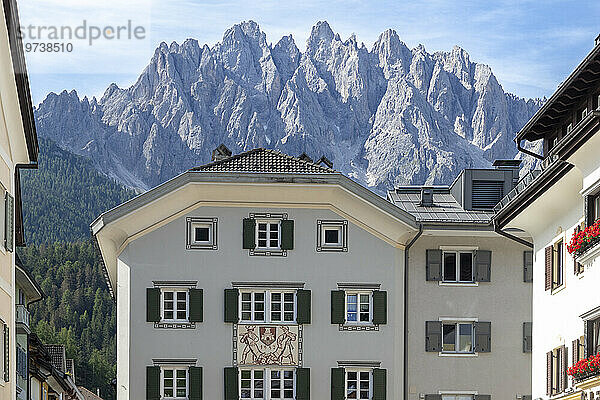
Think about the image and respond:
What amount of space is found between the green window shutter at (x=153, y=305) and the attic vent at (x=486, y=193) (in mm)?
12586

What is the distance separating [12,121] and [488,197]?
3001 centimetres

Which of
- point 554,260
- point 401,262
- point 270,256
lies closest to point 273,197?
point 270,256

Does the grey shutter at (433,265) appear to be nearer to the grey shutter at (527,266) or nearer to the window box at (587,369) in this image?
the grey shutter at (527,266)

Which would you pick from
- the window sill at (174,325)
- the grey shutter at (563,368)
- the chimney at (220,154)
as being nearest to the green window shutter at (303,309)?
the window sill at (174,325)

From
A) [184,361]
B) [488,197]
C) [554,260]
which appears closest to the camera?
[554,260]

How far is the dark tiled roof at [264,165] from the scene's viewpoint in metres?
43.8

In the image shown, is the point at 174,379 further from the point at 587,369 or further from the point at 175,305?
the point at 587,369

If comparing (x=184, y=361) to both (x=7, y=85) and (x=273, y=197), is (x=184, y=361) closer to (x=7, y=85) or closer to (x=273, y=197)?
(x=273, y=197)

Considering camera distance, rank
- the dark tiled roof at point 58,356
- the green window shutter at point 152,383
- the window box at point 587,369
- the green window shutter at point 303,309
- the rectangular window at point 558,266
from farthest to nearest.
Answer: the dark tiled roof at point 58,356 → the green window shutter at point 303,309 → the green window shutter at point 152,383 → the rectangular window at point 558,266 → the window box at point 587,369

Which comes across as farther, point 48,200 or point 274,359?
point 48,200

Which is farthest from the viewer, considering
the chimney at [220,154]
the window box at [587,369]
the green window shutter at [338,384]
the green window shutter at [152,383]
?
the chimney at [220,154]

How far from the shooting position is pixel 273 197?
4231 centimetres

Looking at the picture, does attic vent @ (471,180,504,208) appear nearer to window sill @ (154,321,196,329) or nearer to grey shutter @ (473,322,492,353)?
grey shutter @ (473,322,492,353)

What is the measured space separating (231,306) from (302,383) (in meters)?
3.56
